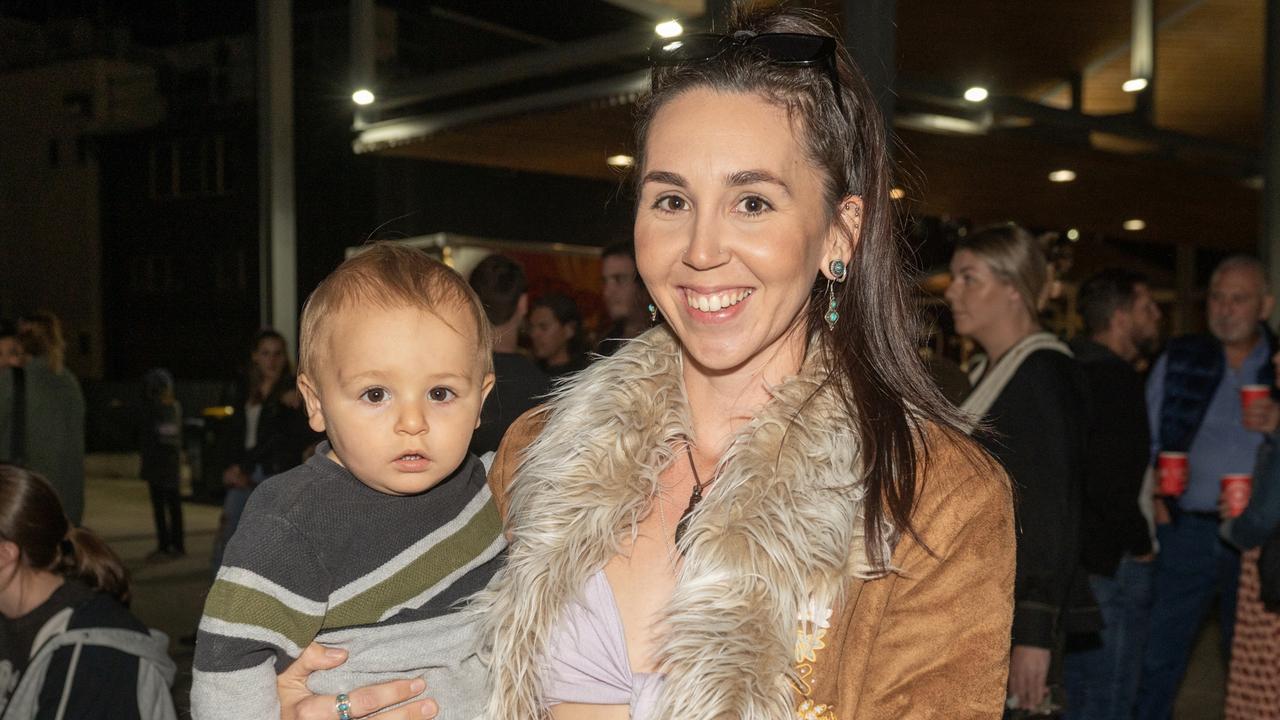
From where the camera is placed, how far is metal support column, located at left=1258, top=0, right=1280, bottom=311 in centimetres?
643

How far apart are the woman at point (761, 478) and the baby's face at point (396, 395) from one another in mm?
161

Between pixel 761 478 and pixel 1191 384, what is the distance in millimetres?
4264

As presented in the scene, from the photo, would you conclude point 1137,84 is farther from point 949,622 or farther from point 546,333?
point 949,622

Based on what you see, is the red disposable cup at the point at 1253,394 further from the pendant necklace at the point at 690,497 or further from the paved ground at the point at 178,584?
the pendant necklace at the point at 690,497

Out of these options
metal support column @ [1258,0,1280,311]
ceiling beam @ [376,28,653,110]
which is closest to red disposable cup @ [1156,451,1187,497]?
metal support column @ [1258,0,1280,311]

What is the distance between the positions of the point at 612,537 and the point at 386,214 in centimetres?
1808

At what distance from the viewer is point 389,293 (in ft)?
5.82

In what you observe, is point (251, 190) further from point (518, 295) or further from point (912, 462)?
point (912, 462)

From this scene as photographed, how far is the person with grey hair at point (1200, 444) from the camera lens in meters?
5.02

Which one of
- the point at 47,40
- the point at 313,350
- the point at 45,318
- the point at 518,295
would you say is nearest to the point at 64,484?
the point at 45,318

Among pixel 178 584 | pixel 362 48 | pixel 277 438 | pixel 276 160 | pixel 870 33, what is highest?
pixel 362 48

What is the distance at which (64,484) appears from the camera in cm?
661

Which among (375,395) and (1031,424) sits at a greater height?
(375,395)

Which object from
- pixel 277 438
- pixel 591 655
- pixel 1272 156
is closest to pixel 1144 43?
pixel 1272 156
